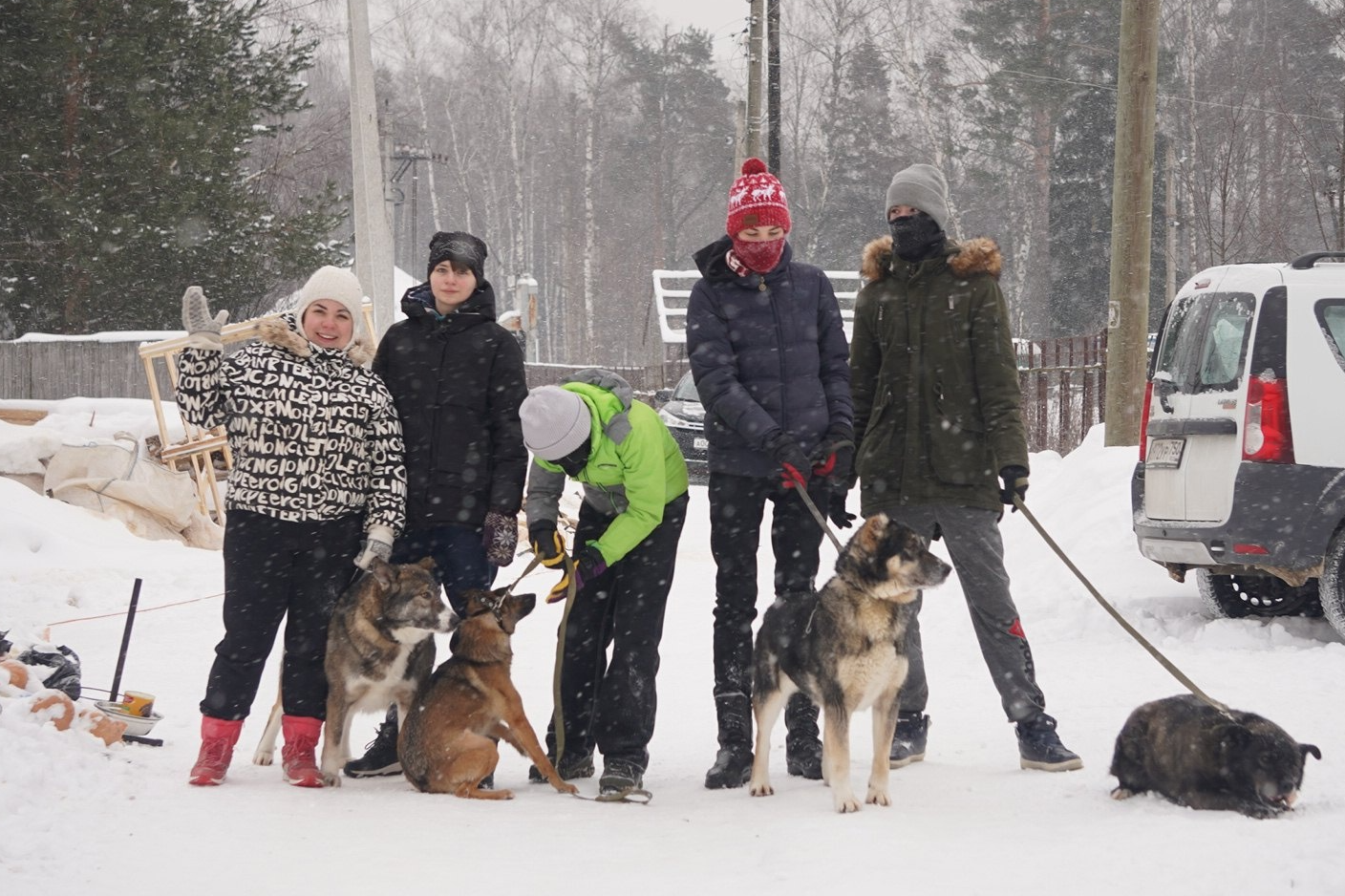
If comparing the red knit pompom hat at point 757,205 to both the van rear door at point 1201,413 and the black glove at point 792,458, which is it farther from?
the van rear door at point 1201,413

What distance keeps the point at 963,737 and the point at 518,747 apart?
200 cm

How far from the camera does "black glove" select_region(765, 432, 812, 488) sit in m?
4.55

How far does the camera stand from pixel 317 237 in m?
22.2

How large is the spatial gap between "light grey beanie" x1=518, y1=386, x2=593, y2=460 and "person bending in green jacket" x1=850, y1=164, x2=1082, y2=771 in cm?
118

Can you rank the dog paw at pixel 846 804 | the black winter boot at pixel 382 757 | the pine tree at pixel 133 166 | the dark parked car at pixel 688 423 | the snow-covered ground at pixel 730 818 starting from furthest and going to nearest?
the pine tree at pixel 133 166 < the dark parked car at pixel 688 423 < the black winter boot at pixel 382 757 < the dog paw at pixel 846 804 < the snow-covered ground at pixel 730 818

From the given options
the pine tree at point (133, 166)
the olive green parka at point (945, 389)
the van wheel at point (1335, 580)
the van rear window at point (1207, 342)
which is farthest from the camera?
the pine tree at point (133, 166)

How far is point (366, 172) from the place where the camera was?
15.3m

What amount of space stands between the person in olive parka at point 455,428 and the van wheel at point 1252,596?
462cm

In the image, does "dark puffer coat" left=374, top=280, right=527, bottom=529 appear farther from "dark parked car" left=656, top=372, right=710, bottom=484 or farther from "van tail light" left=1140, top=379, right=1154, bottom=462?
"dark parked car" left=656, top=372, right=710, bottom=484

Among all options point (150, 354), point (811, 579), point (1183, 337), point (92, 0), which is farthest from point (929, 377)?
point (92, 0)

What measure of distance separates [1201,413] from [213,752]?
5.41 metres

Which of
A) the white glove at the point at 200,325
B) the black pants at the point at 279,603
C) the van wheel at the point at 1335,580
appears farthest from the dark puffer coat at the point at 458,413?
the van wheel at the point at 1335,580

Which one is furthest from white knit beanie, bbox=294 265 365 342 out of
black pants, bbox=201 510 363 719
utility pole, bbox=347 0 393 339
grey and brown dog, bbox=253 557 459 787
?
utility pole, bbox=347 0 393 339

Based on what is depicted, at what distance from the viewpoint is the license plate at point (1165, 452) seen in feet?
23.1
